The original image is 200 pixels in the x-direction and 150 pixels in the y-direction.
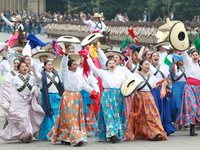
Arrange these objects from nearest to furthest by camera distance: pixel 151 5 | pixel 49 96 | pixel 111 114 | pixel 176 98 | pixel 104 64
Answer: pixel 111 114, pixel 49 96, pixel 104 64, pixel 176 98, pixel 151 5

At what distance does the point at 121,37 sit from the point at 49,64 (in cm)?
1707

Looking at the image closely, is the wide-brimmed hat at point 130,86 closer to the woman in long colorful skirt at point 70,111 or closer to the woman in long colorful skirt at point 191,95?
the woman in long colorful skirt at point 70,111

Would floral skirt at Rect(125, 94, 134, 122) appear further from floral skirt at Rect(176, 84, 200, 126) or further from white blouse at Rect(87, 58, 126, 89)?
floral skirt at Rect(176, 84, 200, 126)

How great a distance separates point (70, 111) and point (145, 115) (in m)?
1.42

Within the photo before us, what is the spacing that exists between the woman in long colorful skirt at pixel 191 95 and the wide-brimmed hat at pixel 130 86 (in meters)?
1.40

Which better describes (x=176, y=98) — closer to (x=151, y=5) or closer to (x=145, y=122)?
(x=145, y=122)

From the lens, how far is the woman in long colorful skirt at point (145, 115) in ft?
25.7

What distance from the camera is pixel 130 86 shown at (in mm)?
7625

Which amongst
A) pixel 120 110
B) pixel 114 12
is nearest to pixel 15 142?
pixel 120 110

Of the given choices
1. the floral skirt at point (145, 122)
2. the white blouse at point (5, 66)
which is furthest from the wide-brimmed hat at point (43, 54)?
the floral skirt at point (145, 122)

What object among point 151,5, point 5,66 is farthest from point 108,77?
point 151,5

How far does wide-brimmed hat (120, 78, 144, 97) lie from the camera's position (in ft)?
24.7

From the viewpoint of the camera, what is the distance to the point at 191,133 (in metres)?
8.45

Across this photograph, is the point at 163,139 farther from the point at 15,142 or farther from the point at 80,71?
the point at 15,142
